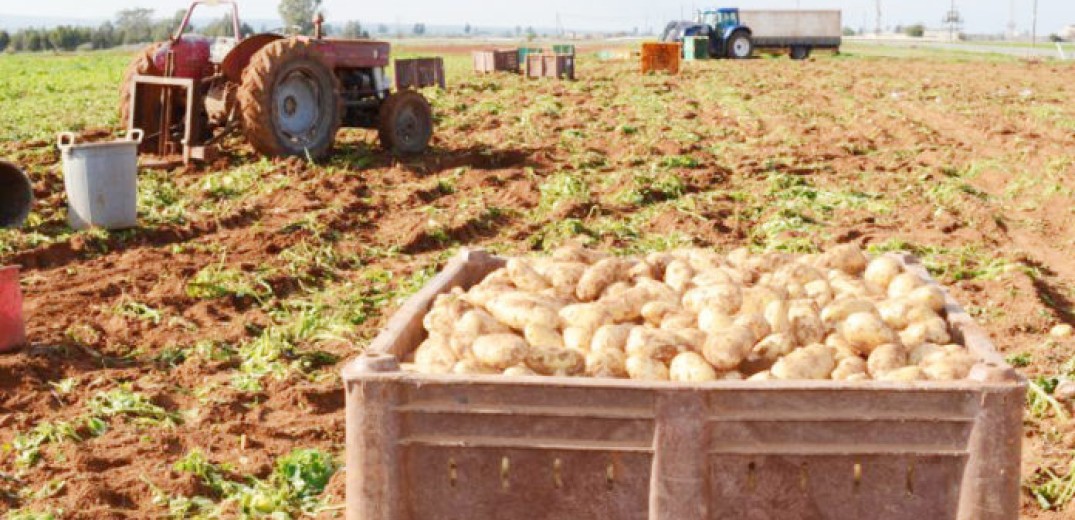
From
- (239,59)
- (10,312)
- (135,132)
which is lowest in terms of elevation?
(10,312)

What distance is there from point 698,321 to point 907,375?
685mm

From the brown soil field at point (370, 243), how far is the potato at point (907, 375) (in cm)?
193

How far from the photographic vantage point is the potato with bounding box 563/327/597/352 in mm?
3309

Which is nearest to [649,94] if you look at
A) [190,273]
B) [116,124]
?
[116,124]

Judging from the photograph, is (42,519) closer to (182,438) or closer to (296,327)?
(182,438)

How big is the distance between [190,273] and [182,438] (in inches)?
129

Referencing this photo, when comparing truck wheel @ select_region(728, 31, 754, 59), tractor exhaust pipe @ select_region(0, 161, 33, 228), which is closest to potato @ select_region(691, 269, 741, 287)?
tractor exhaust pipe @ select_region(0, 161, 33, 228)

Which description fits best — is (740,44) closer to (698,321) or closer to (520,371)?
(698,321)

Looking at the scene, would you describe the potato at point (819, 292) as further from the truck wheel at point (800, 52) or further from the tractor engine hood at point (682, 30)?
the truck wheel at point (800, 52)

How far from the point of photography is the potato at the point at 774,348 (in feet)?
10.5

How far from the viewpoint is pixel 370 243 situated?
9539 mm

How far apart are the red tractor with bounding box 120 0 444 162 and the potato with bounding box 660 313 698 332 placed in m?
9.12

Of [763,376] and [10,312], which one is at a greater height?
[763,376]

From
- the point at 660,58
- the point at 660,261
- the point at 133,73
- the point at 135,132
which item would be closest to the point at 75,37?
the point at 660,58
